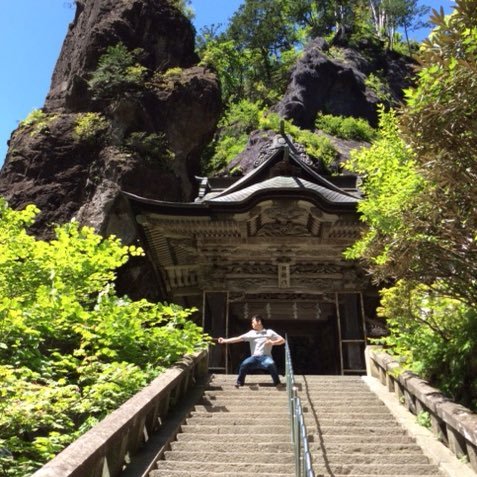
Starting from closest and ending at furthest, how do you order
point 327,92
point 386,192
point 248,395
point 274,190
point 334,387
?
point 386,192 → point 248,395 → point 334,387 → point 274,190 → point 327,92

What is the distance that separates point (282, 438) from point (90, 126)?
17.8 metres

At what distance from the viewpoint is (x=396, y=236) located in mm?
4699

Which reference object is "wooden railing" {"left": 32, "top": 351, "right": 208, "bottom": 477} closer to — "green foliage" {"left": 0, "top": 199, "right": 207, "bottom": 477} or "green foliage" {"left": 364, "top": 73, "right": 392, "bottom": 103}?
"green foliage" {"left": 0, "top": 199, "right": 207, "bottom": 477}

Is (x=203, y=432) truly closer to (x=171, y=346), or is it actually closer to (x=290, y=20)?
(x=171, y=346)

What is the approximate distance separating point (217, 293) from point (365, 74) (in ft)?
93.9

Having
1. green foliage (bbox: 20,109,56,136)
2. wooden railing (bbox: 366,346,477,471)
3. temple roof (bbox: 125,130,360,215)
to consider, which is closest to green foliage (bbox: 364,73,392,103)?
temple roof (bbox: 125,130,360,215)

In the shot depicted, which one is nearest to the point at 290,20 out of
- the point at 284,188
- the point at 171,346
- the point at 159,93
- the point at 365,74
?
the point at 365,74

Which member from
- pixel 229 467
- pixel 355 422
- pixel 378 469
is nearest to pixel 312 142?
pixel 355 422

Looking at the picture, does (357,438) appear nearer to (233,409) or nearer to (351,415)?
(351,415)

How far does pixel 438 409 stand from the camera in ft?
15.2

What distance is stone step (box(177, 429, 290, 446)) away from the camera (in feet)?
16.1

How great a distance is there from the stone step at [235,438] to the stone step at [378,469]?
71 cm

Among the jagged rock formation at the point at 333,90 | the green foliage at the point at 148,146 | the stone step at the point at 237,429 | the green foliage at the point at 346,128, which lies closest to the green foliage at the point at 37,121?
the green foliage at the point at 148,146

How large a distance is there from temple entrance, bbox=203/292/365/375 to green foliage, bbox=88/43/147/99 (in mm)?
13180
